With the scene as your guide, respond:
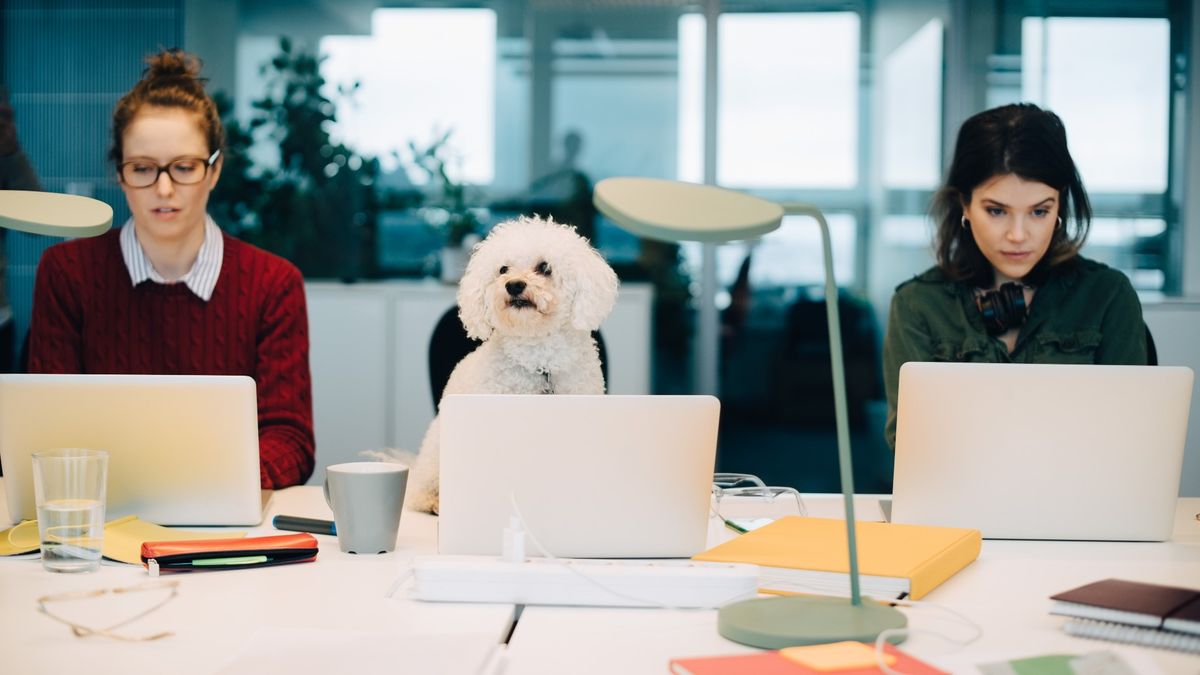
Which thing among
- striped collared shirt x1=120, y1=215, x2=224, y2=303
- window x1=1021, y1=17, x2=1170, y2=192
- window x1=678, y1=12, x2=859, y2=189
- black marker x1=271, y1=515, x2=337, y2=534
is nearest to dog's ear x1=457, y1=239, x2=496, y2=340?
striped collared shirt x1=120, y1=215, x2=224, y2=303

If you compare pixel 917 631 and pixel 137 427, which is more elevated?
pixel 137 427

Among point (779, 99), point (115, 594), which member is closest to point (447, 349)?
point (115, 594)

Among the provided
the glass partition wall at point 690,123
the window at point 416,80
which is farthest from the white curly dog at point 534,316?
the window at point 416,80

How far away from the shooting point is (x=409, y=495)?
1.89m

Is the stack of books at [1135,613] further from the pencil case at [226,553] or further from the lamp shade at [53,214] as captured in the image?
the lamp shade at [53,214]

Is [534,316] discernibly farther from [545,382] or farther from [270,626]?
[270,626]

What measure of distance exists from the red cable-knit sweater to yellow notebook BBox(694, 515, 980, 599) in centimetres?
114

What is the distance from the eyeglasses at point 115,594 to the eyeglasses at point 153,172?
1091mm

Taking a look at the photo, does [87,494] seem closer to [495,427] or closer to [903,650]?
[495,427]

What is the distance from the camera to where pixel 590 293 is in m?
2.13

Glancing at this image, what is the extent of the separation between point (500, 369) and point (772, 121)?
2926 mm

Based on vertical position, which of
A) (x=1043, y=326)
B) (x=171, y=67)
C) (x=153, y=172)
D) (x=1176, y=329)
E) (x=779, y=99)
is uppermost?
(x=779, y=99)

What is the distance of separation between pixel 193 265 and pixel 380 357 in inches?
69.6

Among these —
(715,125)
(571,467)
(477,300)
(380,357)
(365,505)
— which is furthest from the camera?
(715,125)
